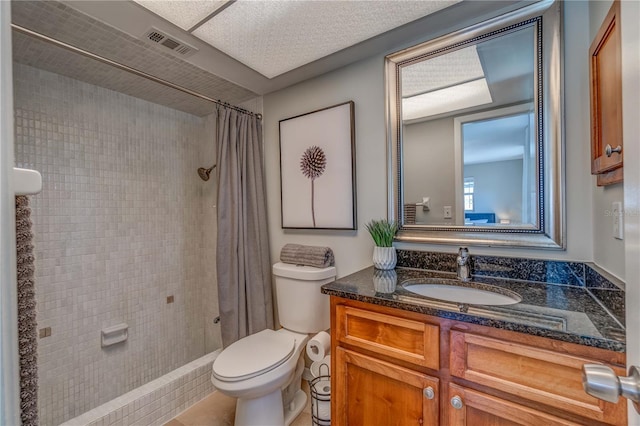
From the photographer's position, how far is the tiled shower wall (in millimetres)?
1679

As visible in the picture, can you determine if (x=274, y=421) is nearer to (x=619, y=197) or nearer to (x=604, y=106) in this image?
(x=619, y=197)

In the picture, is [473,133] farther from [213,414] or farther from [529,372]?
[213,414]

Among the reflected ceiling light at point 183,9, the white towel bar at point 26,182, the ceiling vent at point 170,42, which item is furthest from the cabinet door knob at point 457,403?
the ceiling vent at point 170,42

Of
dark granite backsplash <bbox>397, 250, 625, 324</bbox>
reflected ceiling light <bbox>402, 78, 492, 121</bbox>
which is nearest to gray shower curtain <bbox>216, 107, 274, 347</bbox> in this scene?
dark granite backsplash <bbox>397, 250, 625, 324</bbox>

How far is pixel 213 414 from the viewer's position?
168cm

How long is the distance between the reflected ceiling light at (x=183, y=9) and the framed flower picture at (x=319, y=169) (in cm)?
80

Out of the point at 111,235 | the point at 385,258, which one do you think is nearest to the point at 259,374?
Result: the point at 385,258

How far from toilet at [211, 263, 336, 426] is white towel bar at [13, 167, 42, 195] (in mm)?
1220

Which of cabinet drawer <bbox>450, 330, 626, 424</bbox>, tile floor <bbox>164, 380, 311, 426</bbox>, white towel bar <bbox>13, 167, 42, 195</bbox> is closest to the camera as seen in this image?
white towel bar <bbox>13, 167, 42, 195</bbox>

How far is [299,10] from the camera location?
1.25 meters

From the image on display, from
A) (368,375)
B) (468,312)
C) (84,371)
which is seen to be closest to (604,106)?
(468,312)

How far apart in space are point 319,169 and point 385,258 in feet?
2.42

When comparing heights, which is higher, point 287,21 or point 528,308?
point 287,21

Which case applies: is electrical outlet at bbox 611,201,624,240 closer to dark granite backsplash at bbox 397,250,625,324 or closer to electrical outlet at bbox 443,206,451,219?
dark granite backsplash at bbox 397,250,625,324
